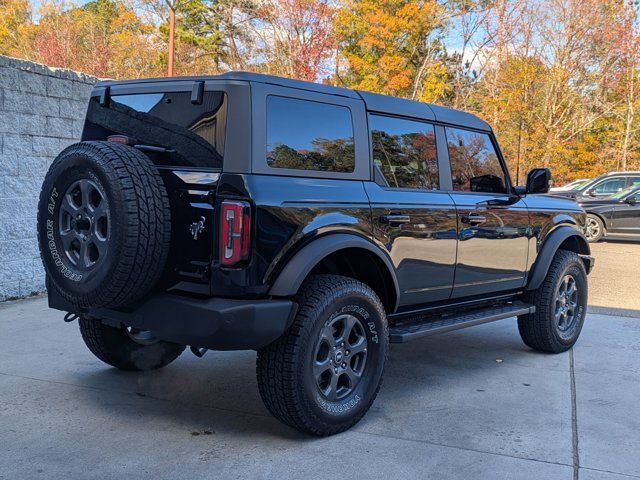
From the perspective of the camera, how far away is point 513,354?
5844 millimetres

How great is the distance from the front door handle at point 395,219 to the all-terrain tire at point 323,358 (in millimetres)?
453

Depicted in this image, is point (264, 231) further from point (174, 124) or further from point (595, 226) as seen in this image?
point (595, 226)

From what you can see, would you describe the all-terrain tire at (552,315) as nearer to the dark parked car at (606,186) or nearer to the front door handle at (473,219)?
the front door handle at (473,219)

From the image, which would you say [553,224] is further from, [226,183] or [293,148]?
[226,183]

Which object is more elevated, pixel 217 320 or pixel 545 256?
pixel 545 256

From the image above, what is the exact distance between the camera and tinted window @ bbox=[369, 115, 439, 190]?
14.3 ft

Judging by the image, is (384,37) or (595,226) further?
(384,37)

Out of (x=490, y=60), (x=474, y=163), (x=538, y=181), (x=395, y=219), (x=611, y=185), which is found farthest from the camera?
(x=490, y=60)

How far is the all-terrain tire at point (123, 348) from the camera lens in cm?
461

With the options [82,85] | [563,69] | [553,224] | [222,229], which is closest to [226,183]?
[222,229]

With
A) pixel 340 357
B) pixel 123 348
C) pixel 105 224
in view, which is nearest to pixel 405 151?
pixel 340 357

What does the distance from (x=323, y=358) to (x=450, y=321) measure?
1.30 metres

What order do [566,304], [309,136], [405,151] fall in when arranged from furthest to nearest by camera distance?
1. [566,304]
2. [405,151]
3. [309,136]

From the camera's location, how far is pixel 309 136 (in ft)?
12.6
